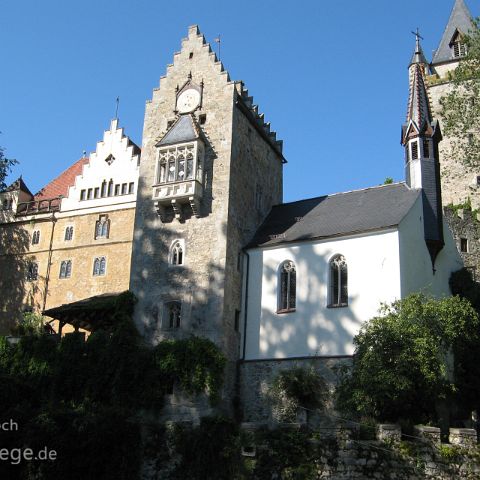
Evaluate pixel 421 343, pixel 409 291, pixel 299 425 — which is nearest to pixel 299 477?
pixel 299 425

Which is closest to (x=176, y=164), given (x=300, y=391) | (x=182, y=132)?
(x=182, y=132)

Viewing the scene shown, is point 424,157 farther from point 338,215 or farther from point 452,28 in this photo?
point 452,28

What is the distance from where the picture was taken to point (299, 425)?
2281 centimetres

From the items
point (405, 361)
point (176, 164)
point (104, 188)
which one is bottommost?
point (405, 361)

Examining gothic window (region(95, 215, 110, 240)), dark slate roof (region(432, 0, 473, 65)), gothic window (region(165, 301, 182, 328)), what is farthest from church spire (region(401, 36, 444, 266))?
dark slate roof (region(432, 0, 473, 65))

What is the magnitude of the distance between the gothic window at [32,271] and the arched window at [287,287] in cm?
1994

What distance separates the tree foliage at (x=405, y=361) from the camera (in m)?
24.2

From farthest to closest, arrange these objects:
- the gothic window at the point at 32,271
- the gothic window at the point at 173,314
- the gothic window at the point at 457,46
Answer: the gothic window at the point at 457,46 < the gothic window at the point at 32,271 < the gothic window at the point at 173,314

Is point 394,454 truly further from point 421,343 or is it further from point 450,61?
point 450,61

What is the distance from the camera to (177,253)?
32906mm

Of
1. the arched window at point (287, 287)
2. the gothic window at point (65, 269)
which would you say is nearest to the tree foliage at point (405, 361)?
the arched window at point (287, 287)

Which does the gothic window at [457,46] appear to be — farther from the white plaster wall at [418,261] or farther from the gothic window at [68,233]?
the gothic window at [68,233]

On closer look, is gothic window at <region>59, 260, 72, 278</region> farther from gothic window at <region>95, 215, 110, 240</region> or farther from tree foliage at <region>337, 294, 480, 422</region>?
tree foliage at <region>337, 294, 480, 422</region>

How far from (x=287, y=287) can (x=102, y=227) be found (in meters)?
16.7
